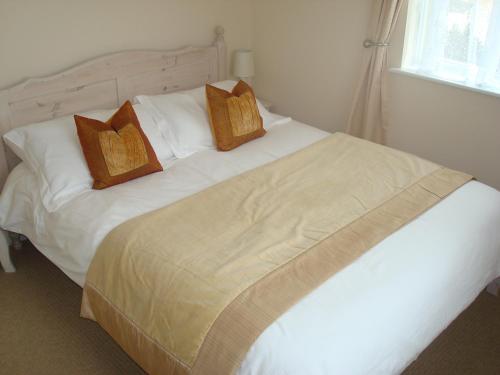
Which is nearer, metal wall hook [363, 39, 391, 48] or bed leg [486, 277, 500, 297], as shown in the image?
bed leg [486, 277, 500, 297]


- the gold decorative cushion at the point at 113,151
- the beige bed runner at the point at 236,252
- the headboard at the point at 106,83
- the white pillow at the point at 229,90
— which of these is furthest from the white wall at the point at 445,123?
the gold decorative cushion at the point at 113,151

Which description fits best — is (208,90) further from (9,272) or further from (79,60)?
(9,272)

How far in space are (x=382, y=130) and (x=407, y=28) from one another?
644mm

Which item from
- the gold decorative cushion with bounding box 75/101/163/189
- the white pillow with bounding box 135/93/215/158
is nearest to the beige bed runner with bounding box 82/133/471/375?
the gold decorative cushion with bounding box 75/101/163/189

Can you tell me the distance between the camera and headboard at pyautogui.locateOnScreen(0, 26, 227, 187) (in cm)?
253

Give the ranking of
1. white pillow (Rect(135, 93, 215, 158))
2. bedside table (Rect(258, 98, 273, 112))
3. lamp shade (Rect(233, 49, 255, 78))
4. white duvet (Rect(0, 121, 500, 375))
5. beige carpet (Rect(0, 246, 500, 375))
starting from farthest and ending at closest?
bedside table (Rect(258, 98, 273, 112)) → lamp shade (Rect(233, 49, 255, 78)) → white pillow (Rect(135, 93, 215, 158)) → beige carpet (Rect(0, 246, 500, 375)) → white duvet (Rect(0, 121, 500, 375))

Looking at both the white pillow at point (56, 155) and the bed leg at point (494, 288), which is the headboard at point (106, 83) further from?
the bed leg at point (494, 288)

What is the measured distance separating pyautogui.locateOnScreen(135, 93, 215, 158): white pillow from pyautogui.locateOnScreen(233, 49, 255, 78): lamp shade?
750 millimetres

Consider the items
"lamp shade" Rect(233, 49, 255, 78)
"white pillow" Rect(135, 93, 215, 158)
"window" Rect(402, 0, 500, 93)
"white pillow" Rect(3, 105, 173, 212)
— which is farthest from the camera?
"lamp shade" Rect(233, 49, 255, 78)

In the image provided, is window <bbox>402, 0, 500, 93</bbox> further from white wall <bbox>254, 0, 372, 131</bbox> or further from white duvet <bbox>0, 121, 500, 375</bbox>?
white duvet <bbox>0, 121, 500, 375</bbox>

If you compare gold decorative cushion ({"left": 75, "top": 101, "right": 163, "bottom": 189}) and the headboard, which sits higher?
the headboard

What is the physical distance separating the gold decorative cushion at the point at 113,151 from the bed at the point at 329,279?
2.3 inches

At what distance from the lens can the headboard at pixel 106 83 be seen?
8.30ft

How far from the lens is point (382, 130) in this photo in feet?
10.4
